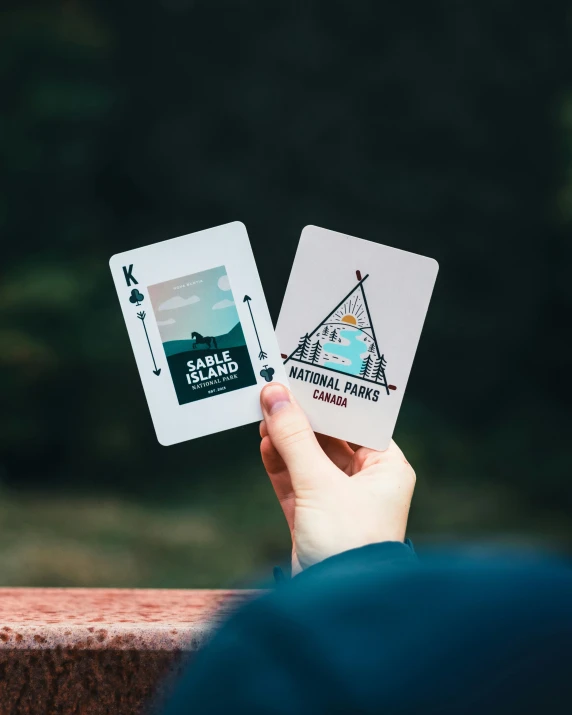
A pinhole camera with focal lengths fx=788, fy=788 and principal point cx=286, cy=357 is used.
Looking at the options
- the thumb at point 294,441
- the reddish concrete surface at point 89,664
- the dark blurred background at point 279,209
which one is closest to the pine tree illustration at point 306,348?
the thumb at point 294,441

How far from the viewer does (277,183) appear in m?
3.12

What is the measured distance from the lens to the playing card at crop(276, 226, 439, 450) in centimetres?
148

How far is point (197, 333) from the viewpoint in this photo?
1492 mm

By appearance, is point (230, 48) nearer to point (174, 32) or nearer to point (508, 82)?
point (174, 32)

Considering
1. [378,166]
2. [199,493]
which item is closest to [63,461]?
[199,493]

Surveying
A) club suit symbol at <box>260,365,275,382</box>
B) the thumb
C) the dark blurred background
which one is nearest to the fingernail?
the thumb

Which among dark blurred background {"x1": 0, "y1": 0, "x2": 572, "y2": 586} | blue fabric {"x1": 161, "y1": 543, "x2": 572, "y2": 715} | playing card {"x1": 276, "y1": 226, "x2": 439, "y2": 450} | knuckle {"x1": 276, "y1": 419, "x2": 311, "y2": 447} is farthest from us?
dark blurred background {"x1": 0, "y1": 0, "x2": 572, "y2": 586}

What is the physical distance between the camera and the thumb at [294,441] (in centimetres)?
113

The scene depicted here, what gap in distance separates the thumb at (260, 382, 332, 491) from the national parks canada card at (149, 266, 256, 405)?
20cm

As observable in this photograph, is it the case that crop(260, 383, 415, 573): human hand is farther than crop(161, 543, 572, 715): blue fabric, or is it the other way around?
crop(260, 383, 415, 573): human hand

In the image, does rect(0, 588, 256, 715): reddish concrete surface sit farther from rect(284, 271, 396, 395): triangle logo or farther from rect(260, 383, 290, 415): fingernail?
rect(284, 271, 396, 395): triangle logo

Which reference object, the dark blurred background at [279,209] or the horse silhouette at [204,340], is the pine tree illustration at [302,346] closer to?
the horse silhouette at [204,340]

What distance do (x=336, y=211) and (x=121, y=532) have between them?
1.50 metres

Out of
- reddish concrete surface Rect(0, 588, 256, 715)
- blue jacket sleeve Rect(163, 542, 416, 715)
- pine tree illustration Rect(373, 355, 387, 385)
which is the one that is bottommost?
reddish concrete surface Rect(0, 588, 256, 715)
